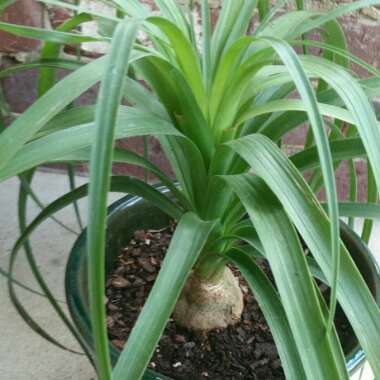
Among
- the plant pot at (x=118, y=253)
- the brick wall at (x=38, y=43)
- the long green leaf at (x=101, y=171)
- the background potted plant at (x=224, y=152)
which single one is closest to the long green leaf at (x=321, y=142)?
the background potted plant at (x=224, y=152)

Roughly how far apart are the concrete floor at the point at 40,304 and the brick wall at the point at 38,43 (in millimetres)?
162

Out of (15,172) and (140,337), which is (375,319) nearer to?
(140,337)

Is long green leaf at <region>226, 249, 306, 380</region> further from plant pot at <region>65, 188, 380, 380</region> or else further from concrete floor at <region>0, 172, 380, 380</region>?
concrete floor at <region>0, 172, 380, 380</region>

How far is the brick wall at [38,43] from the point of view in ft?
3.17

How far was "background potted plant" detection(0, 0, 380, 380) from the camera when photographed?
1.05ft

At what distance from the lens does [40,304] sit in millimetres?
954

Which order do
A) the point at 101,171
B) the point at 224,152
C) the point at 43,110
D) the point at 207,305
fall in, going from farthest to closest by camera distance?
the point at 207,305, the point at 224,152, the point at 43,110, the point at 101,171

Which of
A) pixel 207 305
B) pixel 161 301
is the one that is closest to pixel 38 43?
pixel 207 305

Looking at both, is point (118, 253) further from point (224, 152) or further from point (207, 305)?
point (224, 152)

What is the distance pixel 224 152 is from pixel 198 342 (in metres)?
0.26

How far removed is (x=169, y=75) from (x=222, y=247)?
0.20m

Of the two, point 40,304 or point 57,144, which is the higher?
point 57,144

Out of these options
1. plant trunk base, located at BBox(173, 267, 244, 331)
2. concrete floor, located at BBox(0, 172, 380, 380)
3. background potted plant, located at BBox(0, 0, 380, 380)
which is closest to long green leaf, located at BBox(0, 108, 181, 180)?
background potted plant, located at BBox(0, 0, 380, 380)

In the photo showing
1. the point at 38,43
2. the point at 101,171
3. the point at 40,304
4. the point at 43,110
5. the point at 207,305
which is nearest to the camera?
the point at 101,171
